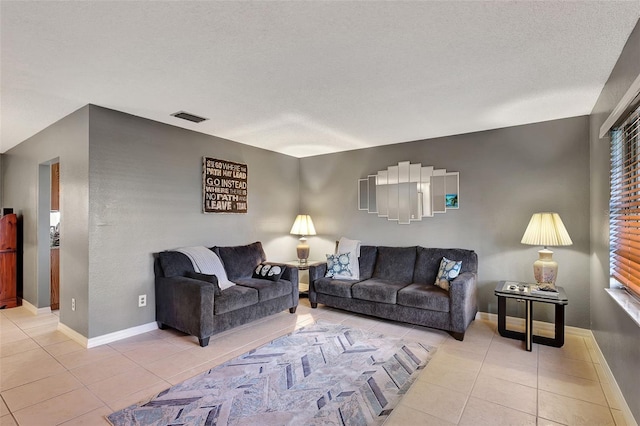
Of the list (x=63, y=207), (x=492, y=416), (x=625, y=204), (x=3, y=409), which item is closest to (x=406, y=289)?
(x=492, y=416)

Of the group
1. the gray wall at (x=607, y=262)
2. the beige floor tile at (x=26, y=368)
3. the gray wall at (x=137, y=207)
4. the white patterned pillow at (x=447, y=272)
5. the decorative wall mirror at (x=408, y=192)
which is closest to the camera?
the gray wall at (x=607, y=262)

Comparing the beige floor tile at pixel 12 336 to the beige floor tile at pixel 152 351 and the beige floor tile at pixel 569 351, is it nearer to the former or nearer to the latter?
the beige floor tile at pixel 152 351

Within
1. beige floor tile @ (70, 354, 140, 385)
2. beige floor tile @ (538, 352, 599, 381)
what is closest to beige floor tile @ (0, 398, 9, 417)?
beige floor tile @ (70, 354, 140, 385)

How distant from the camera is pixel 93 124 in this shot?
317cm

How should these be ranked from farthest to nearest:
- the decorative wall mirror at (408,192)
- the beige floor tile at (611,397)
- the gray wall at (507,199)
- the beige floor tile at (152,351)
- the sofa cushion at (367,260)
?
the sofa cushion at (367,260), the decorative wall mirror at (408,192), the gray wall at (507,199), the beige floor tile at (152,351), the beige floor tile at (611,397)

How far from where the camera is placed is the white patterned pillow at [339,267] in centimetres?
440

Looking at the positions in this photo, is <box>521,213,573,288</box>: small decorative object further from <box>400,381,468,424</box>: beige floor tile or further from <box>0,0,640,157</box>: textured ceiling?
<box>400,381,468,424</box>: beige floor tile

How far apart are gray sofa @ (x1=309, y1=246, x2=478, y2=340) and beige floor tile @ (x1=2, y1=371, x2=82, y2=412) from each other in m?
2.68

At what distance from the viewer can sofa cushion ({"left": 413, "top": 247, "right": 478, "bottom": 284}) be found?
3.86m

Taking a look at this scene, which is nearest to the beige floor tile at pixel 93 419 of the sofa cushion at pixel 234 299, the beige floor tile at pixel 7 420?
the beige floor tile at pixel 7 420

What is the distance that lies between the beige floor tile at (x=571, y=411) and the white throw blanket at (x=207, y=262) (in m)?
3.02

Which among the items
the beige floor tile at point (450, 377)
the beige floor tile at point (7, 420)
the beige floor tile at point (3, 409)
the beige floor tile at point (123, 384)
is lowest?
the beige floor tile at point (3, 409)

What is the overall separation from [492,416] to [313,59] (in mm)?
2630

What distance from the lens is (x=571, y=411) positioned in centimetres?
210
